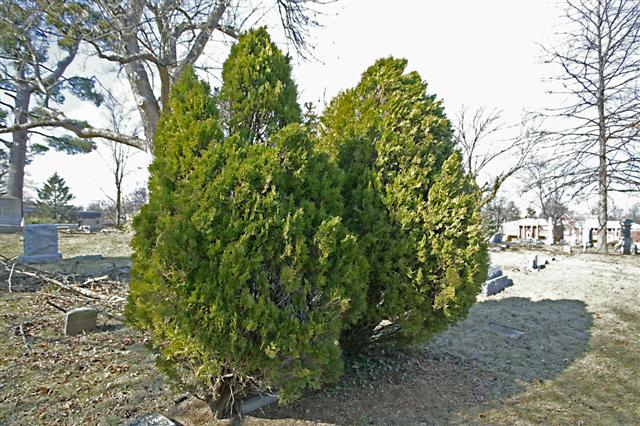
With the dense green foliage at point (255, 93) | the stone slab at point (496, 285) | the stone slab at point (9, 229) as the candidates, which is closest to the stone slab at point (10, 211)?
→ the stone slab at point (9, 229)

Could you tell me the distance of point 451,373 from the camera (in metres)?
3.31

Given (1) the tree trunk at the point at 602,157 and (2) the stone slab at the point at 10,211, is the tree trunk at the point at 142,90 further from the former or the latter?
(1) the tree trunk at the point at 602,157

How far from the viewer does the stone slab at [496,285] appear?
22.5 ft

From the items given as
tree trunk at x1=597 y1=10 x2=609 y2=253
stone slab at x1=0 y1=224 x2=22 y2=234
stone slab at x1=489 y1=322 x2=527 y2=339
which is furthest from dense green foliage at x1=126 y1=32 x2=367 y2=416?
tree trunk at x1=597 y1=10 x2=609 y2=253

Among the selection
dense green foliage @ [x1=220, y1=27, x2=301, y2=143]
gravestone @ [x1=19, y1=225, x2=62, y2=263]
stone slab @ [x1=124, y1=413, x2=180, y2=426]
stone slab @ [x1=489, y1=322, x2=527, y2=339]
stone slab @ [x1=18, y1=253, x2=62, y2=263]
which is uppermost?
dense green foliage @ [x1=220, y1=27, x2=301, y2=143]

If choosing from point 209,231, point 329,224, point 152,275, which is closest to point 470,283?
point 329,224

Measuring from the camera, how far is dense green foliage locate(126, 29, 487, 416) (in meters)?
1.95

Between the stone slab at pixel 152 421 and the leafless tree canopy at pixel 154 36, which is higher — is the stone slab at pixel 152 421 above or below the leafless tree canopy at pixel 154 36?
below

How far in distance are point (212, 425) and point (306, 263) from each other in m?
1.22

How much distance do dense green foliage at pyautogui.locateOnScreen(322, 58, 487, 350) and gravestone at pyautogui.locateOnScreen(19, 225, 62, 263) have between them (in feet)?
26.4

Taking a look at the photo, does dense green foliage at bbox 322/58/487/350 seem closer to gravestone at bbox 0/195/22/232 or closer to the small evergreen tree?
gravestone at bbox 0/195/22/232

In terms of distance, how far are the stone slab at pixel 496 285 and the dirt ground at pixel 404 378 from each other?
1504 mm

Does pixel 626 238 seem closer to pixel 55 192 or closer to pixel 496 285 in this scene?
pixel 496 285

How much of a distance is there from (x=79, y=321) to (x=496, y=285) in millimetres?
6976
